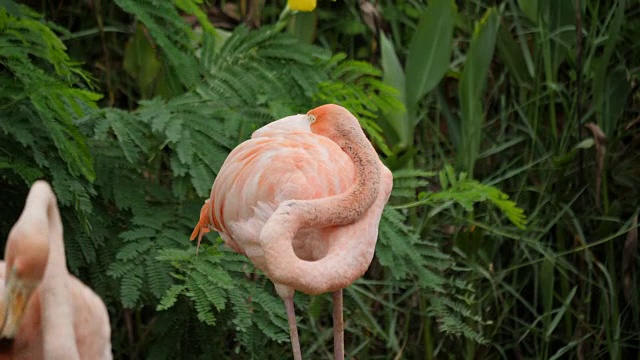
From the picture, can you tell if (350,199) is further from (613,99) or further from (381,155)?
(613,99)

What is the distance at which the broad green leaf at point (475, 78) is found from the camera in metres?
4.49

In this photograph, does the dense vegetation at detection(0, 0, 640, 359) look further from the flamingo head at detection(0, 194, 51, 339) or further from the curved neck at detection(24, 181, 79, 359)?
the flamingo head at detection(0, 194, 51, 339)

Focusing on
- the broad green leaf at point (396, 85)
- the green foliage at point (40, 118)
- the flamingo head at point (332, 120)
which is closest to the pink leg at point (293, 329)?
the flamingo head at point (332, 120)

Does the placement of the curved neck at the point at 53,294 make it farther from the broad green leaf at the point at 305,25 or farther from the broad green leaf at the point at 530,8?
the broad green leaf at the point at 530,8

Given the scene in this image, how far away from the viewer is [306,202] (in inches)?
106

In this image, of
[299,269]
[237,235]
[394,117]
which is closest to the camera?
[299,269]

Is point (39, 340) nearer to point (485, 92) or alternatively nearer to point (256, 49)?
point (256, 49)

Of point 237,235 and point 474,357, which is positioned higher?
point 237,235

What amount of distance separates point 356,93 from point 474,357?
1400 mm

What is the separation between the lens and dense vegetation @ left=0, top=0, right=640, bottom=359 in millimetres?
3703

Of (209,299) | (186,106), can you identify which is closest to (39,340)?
(209,299)

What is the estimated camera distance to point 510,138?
4902 millimetres

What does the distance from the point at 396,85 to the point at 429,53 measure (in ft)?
0.60

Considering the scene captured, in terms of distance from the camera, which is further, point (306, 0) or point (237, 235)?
point (306, 0)
